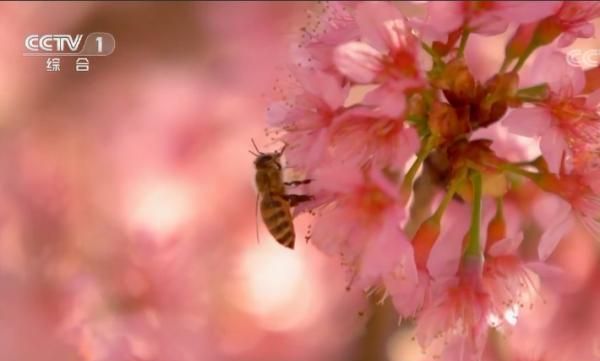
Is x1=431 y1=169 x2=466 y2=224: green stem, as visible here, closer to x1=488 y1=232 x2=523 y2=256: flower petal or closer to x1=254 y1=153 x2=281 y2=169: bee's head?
x1=488 y1=232 x2=523 y2=256: flower petal

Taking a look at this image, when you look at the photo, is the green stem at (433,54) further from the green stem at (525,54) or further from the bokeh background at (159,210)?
the bokeh background at (159,210)

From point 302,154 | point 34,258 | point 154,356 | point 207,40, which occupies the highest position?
point 207,40

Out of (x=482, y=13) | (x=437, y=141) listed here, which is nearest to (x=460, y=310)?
(x=437, y=141)

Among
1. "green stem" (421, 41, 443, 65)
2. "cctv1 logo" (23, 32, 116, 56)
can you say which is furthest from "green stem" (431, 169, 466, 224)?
"cctv1 logo" (23, 32, 116, 56)

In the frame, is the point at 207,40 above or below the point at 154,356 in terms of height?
above

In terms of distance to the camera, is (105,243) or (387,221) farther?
(105,243)

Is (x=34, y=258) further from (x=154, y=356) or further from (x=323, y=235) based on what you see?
(x=323, y=235)

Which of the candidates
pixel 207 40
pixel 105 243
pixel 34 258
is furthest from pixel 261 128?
pixel 34 258
